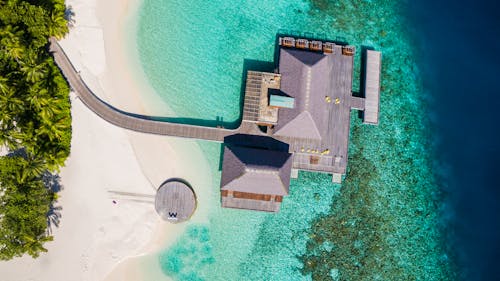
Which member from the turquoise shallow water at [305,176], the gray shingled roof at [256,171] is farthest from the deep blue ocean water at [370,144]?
the gray shingled roof at [256,171]

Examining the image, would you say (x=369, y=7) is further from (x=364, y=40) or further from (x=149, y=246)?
(x=149, y=246)

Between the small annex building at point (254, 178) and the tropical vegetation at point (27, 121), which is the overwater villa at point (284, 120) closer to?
the small annex building at point (254, 178)

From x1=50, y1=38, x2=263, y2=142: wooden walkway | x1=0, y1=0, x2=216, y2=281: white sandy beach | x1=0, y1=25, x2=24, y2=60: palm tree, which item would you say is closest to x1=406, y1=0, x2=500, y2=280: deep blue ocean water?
x1=50, y1=38, x2=263, y2=142: wooden walkway

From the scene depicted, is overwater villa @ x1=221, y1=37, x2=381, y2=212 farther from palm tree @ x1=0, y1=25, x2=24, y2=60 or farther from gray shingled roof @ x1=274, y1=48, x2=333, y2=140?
palm tree @ x1=0, y1=25, x2=24, y2=60

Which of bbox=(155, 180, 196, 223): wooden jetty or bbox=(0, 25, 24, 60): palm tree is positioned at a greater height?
bbox=(0, 25, 24, 60): palm tree

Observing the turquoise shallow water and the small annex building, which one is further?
the turquoise shallow water
